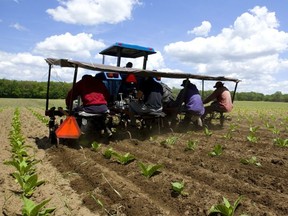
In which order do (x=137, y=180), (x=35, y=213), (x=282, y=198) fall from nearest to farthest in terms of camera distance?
1. (x=35, y=213)
2. (x=282, y=198)
3. (x=137, y=180)

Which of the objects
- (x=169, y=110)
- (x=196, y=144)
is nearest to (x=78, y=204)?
(x=196, y=144)

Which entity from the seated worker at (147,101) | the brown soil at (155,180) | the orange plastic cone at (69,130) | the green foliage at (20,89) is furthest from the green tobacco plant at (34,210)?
the green foliage at (20,89)

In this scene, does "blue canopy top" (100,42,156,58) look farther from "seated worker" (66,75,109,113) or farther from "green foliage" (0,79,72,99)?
"green foliage" (0,79,72,99)

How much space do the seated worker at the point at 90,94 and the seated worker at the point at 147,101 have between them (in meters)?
1.10

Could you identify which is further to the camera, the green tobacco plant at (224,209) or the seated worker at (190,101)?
the seated worker at (190,101)

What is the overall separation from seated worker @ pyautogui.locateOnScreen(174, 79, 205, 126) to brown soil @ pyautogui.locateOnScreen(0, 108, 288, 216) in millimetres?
2167

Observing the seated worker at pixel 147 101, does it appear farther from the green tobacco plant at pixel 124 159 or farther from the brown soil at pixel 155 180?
the green tobacco plant at pixel 124 159

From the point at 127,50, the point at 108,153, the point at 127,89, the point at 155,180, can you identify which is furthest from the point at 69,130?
the point at 127,50

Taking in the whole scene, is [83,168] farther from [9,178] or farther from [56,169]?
[9,178]

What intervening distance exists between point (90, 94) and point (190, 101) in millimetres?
3592

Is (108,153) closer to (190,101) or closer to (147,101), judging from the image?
(147,101)

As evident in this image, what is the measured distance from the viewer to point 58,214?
12.7 feet

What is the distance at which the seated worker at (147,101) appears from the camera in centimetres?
875

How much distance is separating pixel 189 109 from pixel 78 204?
20.8ft
